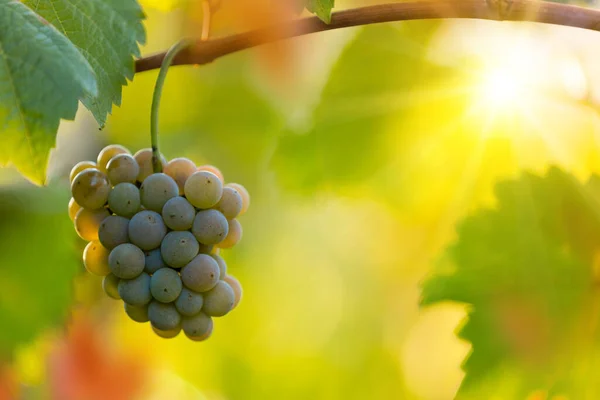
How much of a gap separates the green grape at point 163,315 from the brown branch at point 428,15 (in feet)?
0.78

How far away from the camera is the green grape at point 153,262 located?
59 centimetres

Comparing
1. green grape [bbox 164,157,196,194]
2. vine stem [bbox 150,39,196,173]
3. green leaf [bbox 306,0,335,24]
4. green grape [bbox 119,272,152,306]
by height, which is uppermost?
green leaf [bbox 306,0,335,24]

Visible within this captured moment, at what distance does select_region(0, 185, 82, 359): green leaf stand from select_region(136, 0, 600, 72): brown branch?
646 millimetres

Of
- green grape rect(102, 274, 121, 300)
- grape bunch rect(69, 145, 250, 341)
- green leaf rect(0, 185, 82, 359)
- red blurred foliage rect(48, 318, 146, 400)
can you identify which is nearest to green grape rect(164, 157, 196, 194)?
grape bunch rect(69, 145, 250, 341)

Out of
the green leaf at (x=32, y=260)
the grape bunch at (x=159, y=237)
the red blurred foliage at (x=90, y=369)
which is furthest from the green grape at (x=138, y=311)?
the red blurred foliage at (x=90, y=369)

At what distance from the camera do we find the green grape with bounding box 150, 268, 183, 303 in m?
0.58

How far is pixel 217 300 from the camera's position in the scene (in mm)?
610

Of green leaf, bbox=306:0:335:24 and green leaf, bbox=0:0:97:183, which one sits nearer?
green leaf, bbox=0:0:97:183

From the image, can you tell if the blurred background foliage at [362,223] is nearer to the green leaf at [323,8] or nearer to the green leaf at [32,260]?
the green leaf at [32,260]

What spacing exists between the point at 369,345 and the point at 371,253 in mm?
331

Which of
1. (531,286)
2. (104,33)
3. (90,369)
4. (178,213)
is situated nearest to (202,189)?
(178,213)

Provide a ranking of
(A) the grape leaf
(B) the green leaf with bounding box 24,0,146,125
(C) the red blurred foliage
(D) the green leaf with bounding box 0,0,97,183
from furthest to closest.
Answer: (C) the red blurred foliage
(A) the grape leaf
(B) the green leaf with bounding box 24,0,146,125
(D) the green leaf with bounding box 0,0,97,183

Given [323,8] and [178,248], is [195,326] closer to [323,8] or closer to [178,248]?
[178,248]

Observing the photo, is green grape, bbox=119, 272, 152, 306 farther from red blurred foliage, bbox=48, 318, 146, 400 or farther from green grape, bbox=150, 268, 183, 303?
red blurred foliage, bbox=48, 318, 146, 400
